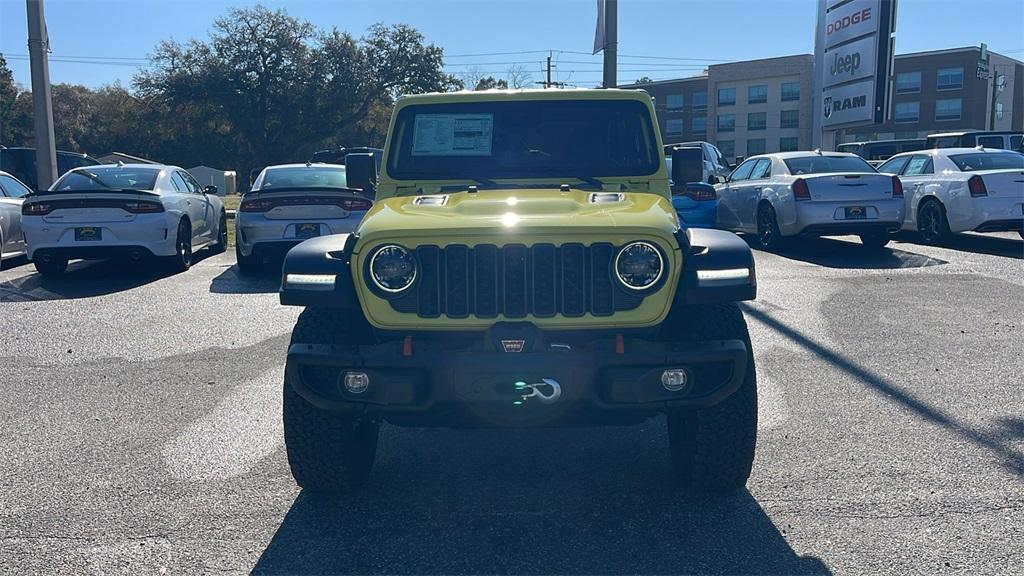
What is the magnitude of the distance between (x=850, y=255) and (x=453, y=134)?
358 inches

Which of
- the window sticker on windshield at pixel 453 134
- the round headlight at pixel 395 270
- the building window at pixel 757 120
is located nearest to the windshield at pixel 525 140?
the window sticker on windshield at pixel 453 134

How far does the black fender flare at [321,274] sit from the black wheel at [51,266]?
835 centimetres

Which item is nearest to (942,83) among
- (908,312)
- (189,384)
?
(908,312)

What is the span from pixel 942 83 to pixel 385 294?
77121 mm

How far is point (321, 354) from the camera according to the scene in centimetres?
347

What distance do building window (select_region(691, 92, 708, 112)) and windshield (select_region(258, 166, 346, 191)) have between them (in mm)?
73439

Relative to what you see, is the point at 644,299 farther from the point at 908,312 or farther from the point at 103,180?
the point at 103,180

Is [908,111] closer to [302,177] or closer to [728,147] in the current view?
[728,147]

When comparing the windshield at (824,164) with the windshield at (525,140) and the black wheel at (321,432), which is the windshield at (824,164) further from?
the black wheel at (321,432)

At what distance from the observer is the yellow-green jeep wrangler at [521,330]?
11.1 feet

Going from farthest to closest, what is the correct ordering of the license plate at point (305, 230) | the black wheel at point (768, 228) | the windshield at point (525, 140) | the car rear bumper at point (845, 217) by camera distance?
the black wheel at point (768, 228) → the car rear bumper at point (845, 217) → the license plate at point (305, 230) → the windshield at point (525, 140)

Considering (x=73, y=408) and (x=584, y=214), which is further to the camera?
(x=73, y=408)

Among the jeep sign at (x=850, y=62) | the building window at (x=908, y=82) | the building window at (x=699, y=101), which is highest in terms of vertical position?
the building window at (x=908, y=82)

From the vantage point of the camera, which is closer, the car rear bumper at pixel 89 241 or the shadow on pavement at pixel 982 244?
the car rear bumper at pixel 89 241
